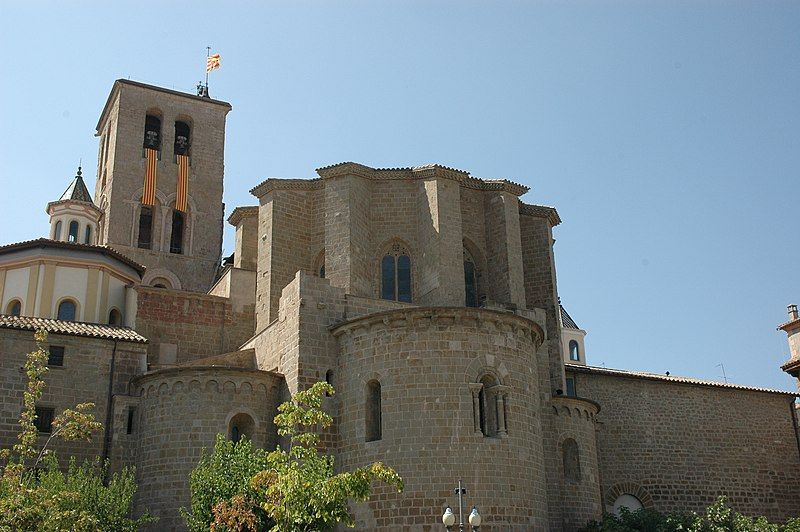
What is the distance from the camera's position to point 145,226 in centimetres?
4603

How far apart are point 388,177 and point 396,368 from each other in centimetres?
852

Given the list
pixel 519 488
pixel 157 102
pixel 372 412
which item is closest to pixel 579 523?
pixel 519 488

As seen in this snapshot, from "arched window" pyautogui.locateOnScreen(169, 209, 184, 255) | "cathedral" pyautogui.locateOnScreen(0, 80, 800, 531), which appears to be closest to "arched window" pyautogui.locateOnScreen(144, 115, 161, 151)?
"arched window" pyautogui.locateOnScreen(169, 209, 184, 255)

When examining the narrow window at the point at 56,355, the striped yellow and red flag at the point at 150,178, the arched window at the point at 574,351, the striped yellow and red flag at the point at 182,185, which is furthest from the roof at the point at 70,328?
the arched window at the point at 574,351

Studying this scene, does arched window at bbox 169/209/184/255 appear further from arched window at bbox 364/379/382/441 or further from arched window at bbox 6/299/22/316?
arched window at bbox 364/379/382/441

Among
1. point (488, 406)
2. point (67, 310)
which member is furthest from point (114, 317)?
point (488, 406)

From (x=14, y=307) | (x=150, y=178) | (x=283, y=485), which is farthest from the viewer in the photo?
(x=150, y=178)

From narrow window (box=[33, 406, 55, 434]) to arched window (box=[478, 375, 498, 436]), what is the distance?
12510 mm

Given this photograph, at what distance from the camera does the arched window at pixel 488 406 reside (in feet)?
78.2

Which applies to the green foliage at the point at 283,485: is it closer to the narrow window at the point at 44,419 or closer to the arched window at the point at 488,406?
the arched window at the point at 488,406

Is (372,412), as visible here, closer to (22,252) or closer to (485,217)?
(485,217)

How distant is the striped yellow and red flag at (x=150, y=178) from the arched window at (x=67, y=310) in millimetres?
14134

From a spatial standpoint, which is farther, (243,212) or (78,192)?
(78,192)

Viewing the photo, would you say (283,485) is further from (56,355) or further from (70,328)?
(70,328)
